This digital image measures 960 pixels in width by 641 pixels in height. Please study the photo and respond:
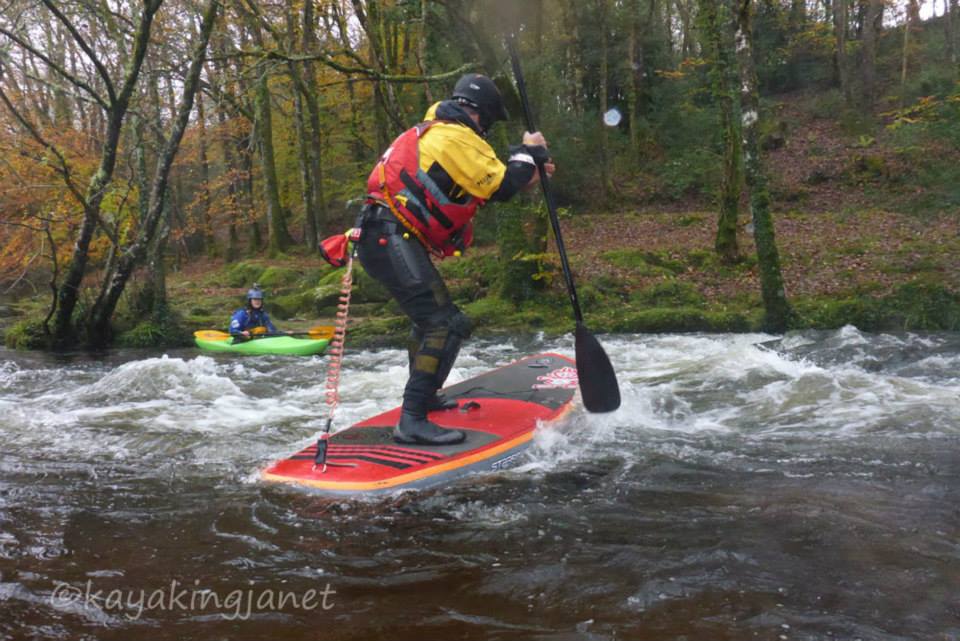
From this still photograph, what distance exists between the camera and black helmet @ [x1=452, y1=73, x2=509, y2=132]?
179 inches

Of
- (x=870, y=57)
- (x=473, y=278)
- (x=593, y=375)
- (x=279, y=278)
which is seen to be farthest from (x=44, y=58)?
(x=870, y=57)

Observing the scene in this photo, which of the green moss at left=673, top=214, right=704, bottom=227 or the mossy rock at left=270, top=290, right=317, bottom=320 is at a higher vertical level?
the green moss at left=673, top=214, right=704, bottom=227

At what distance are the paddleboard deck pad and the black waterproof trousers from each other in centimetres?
36

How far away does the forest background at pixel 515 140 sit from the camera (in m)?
10.4

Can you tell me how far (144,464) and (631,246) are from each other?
42.7 ft

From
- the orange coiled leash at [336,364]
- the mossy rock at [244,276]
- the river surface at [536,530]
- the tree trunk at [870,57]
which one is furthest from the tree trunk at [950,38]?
the orange coiled leash at [336,364]

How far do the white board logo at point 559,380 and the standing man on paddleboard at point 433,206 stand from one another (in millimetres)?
1268

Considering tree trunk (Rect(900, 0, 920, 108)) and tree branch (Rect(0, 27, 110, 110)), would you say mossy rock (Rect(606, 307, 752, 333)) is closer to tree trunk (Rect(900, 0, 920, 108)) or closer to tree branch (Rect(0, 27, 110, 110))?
tree branch (Rect(0, 27, 110, 110))

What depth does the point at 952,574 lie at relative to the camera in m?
2.76

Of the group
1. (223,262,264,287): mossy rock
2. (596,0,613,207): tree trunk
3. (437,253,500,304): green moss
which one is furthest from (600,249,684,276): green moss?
(223,262,264,287): mossy rock

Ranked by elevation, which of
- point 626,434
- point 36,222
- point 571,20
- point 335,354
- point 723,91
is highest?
point 571,20

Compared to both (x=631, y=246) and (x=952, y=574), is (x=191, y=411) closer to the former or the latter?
(x=952, y=574)

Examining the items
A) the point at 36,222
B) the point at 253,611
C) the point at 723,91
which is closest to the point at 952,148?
the point at 723,91

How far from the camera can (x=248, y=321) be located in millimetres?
10758
